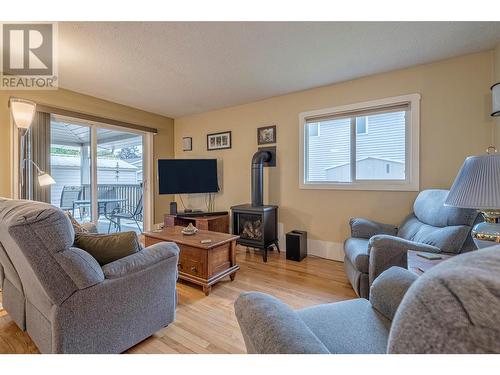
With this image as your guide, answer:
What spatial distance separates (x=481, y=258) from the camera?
1.36 ft

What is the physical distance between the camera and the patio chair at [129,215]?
400 cm

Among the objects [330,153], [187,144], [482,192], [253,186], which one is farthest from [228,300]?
[187,144]

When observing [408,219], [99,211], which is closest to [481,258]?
[408,219]

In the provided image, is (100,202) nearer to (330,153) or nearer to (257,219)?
(257,219)

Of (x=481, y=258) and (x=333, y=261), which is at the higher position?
(x=481, y=258)

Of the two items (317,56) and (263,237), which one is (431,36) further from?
(263,237)

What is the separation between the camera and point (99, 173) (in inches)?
145

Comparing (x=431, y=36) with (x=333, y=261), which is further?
(x=333, y=261)

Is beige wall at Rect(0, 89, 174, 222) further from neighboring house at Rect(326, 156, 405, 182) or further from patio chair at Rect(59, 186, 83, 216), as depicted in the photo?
neighboring house at Rect(326, 156, 405, 182)

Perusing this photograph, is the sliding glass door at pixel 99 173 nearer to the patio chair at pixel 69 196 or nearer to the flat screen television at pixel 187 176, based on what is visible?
the patio chair at pixel 69 196

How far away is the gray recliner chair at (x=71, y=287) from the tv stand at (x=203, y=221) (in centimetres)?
188

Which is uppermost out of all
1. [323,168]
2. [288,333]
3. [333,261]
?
[323,168]

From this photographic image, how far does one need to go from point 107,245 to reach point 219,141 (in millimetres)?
2964

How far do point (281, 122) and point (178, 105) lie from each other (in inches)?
71.2
